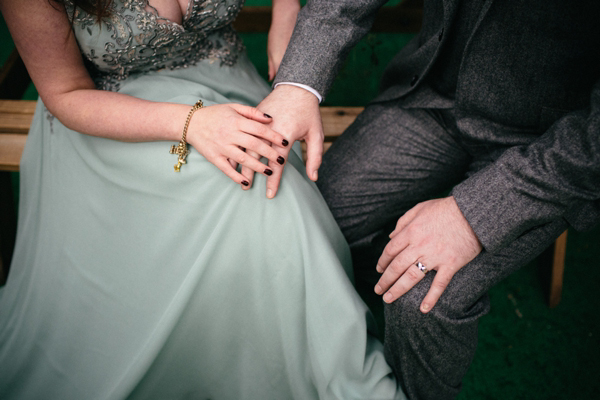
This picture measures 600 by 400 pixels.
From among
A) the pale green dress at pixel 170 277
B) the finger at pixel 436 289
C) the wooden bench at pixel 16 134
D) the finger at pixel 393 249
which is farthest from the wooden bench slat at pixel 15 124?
the finger at pixel 436 289

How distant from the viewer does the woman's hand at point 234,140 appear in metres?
0.79

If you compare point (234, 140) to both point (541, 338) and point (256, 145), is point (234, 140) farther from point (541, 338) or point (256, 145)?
point (541, 338)

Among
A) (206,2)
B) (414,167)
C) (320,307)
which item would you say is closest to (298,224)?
(320,307)

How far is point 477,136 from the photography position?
3.21 ft

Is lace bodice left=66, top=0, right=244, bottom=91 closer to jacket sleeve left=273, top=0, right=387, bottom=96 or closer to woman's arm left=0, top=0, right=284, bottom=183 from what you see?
woman's arm left=0, top=0, right=284, bottom=183

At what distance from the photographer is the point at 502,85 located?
2.92ft

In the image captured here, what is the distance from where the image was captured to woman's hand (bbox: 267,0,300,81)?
3.80 ft

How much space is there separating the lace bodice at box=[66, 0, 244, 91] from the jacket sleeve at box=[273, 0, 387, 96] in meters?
0.23

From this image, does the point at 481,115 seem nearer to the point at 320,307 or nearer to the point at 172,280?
the point at 320,307

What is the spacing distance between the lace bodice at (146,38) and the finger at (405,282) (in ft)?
2.53

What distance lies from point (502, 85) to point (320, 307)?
65cm

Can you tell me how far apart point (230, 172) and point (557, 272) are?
119 cm

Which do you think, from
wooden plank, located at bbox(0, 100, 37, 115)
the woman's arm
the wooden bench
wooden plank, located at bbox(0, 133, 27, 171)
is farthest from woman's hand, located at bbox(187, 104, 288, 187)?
wooden plank, located at bbox(0, 100, 37, 115)

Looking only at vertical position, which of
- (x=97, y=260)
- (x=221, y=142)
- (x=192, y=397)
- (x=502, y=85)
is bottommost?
(x=192, y=397)
